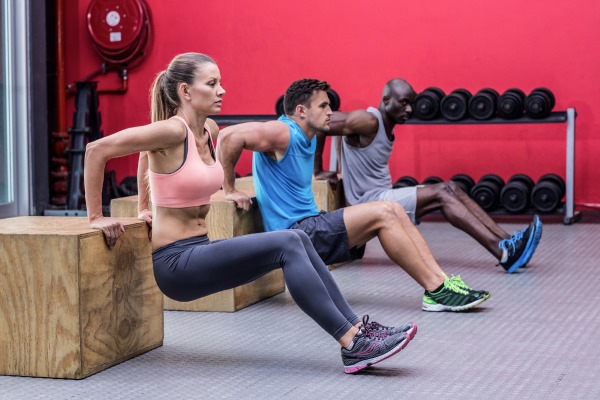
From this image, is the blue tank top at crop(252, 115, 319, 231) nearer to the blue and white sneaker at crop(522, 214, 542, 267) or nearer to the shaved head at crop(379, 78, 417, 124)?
the shaved head at crop(379, 78, 417, 124)

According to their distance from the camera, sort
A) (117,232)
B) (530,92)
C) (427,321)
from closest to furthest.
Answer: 1. (117,232)
2. (427,321)
3. (530,92)

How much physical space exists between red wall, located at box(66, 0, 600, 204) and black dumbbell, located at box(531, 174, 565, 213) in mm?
374

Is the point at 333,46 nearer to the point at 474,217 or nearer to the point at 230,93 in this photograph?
the point at 230,93

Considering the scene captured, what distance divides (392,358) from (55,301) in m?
1.03

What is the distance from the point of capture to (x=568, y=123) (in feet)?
20.1

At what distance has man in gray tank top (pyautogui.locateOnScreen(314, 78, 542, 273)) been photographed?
14.5ft

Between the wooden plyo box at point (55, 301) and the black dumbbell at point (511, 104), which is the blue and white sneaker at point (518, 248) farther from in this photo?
the wooden plyo box at point (55, 301)

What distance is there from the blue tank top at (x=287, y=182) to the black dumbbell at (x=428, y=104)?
9.43 ft

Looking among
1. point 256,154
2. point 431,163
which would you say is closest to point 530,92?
point 431,163

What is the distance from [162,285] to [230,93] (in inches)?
184

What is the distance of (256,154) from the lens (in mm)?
3648

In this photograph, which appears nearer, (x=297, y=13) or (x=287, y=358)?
(x=287, y=358)

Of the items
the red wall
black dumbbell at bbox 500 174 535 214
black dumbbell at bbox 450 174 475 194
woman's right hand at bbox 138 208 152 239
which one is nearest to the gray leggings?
woman's right hand at bbox 138 208 152 239

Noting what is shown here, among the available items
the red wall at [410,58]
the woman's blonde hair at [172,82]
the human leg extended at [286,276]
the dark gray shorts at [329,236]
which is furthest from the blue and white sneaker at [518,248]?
the red wall at [410,58]
